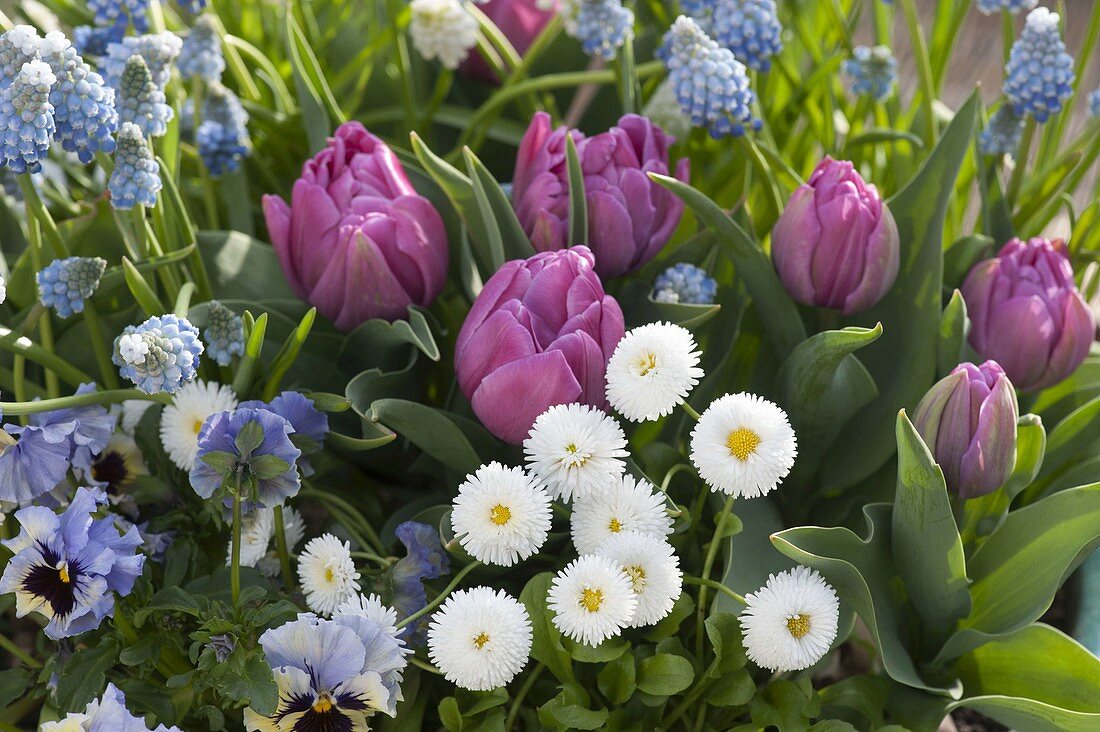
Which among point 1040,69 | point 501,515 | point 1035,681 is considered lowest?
point 1035,681

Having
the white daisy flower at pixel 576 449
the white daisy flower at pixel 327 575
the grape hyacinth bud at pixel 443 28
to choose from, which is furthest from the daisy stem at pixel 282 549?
the grape hyacinth bud at pixel 443 28

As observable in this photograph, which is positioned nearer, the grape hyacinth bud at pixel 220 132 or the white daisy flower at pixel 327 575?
the white daisy flower at pixel 327 575

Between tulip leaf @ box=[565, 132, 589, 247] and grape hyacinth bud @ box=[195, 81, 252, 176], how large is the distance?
22cm

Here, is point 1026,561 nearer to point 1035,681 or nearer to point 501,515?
point 1035,681

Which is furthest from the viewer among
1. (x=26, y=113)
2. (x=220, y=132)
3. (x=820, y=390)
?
(x=220, y=132)

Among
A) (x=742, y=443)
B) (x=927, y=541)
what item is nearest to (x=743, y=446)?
(x=742, y=443)

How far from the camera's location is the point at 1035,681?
0.53 m

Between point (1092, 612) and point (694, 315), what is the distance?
291mm

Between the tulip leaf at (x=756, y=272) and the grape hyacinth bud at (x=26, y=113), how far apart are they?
0.27 metres

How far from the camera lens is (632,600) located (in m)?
0.45

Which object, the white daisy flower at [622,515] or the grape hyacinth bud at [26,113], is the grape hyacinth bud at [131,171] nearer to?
the grape hyacinth bud at [26,113]

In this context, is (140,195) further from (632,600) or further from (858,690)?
(858,690)

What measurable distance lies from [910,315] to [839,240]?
90mm

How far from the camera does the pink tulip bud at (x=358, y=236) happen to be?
1.80ft
